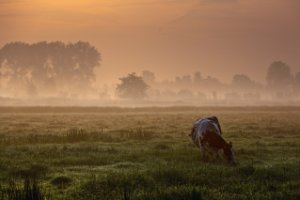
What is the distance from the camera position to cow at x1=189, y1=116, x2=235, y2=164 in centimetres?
1988

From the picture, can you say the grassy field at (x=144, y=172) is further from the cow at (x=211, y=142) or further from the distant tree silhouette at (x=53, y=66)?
the distant tree silhouette at (x=53, y=66)

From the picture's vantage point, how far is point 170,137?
3275 centimetres

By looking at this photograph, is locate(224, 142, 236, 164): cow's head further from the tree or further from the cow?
the tree

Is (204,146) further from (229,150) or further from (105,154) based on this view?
(105,154)

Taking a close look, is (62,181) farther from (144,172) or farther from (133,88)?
(133,88)

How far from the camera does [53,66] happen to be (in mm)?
159125

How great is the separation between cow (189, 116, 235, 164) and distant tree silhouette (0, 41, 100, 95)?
136 meters

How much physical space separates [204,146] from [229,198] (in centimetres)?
754

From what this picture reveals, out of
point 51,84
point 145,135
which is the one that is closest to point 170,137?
point 145,135

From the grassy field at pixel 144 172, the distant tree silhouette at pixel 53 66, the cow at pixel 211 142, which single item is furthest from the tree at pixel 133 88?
the cow at pixel 211 142

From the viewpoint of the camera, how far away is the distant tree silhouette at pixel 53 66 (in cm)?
15575

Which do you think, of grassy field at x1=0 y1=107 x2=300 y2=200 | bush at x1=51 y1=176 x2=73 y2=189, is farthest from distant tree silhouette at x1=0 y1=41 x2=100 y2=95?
bush at x1=51 y1=176 x2=73 y2=189

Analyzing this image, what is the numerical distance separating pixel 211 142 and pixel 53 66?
473ft

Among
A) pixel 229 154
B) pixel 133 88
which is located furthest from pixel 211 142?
pixel 133 88
